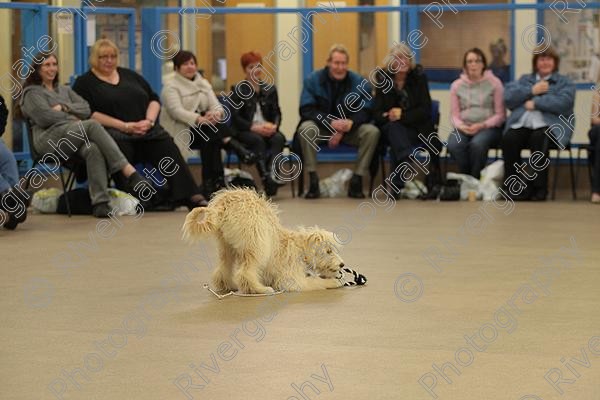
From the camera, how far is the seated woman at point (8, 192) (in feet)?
26.4

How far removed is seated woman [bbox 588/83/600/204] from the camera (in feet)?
32.8

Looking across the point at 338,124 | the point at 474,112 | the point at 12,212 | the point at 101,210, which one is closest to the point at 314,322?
the point at 12,212

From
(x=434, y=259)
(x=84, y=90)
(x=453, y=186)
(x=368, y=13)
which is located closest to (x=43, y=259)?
(x=434, y=259)

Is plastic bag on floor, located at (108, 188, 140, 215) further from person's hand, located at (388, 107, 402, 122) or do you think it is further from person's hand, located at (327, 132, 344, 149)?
person's hand, located at (388, 107, 402, 122)

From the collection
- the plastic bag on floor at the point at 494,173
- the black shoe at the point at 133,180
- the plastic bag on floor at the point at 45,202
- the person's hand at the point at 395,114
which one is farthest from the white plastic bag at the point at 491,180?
the plastic bag on floor at the point at 45,202

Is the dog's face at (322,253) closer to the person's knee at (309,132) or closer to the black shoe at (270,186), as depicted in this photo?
the black shoe at (270,186)

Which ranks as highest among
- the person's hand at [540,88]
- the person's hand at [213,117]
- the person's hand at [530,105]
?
the person's hand at [540,88]

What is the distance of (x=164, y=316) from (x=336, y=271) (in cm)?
102

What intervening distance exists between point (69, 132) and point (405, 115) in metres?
3.04

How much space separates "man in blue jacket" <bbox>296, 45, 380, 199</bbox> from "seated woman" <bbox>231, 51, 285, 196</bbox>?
0.26 m

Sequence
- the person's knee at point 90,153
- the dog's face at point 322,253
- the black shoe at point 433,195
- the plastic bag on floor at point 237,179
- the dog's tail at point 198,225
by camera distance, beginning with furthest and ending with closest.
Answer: the black shoe at point 433,195 → the plastic bag on floor at point 237,179 → the person's knee at point 90,153 → the dog's face at point 322,253 → the dog's tail at point 198,225

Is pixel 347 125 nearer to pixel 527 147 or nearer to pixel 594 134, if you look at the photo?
pixel 527 147

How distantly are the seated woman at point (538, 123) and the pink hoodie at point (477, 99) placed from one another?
23 centimetres

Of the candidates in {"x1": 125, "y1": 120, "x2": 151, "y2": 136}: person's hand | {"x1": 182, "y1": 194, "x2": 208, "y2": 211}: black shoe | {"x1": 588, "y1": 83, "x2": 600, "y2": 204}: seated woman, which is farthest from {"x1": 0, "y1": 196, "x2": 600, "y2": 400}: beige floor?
{"x1": 588, "y1": 83, "x2": 600, "y2": 204}: seated woman
